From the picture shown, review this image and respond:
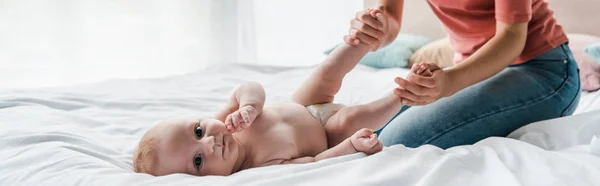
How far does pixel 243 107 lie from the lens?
4.21 ft

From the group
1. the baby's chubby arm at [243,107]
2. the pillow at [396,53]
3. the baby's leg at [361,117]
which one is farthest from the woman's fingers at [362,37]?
the pillow at [396,53]

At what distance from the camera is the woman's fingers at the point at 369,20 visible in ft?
4.41

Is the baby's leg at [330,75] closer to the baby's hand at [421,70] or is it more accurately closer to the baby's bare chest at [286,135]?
the baby's bare chest at [286,135]

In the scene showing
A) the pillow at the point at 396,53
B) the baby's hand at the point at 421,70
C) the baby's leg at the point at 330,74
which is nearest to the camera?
the baby's hand at the point at 421,70

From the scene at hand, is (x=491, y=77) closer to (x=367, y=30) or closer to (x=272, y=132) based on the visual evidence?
(x=367, y=30)

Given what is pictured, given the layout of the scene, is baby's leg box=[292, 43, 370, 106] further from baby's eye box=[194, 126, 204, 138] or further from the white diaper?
baby's eye box=[194, 126, 204, 138]

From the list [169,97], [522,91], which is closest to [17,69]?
[169,97]

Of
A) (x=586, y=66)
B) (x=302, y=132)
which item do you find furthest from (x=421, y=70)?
(x=586, y=66)

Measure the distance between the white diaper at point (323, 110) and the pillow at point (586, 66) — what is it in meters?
0.88

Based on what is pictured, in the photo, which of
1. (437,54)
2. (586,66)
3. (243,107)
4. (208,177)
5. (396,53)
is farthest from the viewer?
(396,53)

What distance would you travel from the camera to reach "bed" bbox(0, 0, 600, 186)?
98cm

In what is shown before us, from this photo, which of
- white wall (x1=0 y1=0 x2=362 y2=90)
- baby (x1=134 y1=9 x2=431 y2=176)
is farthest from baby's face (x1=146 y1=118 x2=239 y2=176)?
white wall (x1=0 y1=0 x2=362 y2=90)

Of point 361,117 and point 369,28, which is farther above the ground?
point 369,28

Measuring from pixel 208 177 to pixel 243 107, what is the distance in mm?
281
